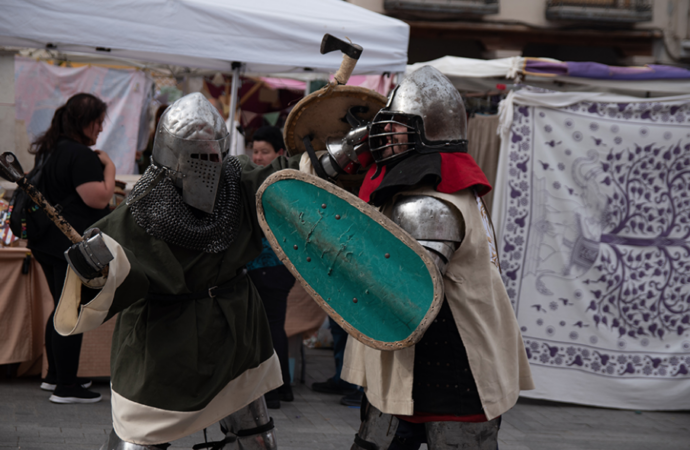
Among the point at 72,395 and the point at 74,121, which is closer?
the point at 74,121

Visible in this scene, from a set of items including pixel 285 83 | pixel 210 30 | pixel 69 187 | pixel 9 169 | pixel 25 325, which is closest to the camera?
pixel 9 169

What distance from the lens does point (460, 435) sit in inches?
84.2

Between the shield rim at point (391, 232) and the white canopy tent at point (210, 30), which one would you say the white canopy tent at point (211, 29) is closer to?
the white canopy tent at point (210, 30)

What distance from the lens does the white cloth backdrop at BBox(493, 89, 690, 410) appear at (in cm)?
467

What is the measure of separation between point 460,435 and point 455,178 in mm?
821

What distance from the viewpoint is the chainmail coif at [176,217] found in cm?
226

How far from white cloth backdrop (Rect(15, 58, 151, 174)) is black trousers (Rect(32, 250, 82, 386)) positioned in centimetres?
295

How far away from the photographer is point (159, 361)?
2.22 m

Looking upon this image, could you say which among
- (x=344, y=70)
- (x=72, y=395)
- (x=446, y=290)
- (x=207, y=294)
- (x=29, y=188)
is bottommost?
(x=72, y=395)

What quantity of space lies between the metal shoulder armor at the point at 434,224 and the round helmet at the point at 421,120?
0.73 feet

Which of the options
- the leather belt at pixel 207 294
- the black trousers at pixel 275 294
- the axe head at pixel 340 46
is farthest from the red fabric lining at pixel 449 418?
the black trousers at pixel 275 294

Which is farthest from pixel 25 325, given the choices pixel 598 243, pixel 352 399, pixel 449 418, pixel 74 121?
pixel 598 243

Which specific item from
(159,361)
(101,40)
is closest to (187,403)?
(159,361)

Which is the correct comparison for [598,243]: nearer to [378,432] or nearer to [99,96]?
[378,432]
